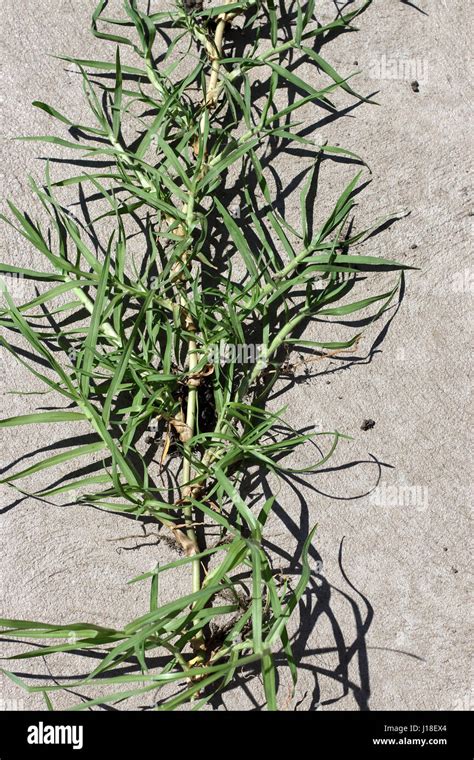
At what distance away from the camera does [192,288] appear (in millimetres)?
1197

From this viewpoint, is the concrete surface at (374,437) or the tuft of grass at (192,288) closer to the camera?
the tuft of grass at (192,288)

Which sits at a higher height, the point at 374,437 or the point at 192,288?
the point at 192,288

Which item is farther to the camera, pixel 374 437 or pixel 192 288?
pixel 374 437

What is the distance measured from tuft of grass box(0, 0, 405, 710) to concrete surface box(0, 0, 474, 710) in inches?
1.9

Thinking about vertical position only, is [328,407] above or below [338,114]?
below

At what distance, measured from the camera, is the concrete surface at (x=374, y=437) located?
1278mm

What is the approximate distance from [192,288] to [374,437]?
0.46 m

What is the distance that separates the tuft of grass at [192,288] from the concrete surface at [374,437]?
49 mm

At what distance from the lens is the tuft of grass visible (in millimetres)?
1166

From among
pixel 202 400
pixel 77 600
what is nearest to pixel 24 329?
pixel 202 400

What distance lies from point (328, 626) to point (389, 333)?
0.58m
